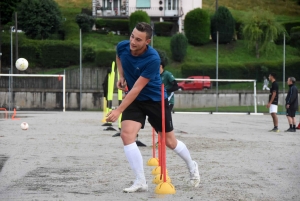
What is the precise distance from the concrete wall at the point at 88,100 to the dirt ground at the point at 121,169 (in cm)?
2617

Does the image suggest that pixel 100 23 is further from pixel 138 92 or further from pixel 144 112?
pixel 138 92

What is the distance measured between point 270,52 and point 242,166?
155ft

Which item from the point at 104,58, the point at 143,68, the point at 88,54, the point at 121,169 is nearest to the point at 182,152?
the point at 143,68

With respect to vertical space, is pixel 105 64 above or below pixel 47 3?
below

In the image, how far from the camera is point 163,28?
65.9m

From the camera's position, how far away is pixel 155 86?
8.32m

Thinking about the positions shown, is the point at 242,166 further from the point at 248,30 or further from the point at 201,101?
the point at 248,30

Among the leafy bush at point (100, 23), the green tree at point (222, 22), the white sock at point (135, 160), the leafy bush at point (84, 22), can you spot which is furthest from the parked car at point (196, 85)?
the white sock at point (135, 160)

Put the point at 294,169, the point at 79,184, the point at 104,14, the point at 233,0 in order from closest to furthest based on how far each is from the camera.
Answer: the point at 79,184
the point at 294,169
the point at 104,14
the point at 233,0

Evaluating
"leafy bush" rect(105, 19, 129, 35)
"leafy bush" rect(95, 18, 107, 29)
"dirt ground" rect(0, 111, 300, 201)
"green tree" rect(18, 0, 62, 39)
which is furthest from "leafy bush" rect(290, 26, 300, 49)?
"dirt ground" rect(0, 111, 300, 201)

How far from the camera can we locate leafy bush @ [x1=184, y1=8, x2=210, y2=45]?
2388 inches

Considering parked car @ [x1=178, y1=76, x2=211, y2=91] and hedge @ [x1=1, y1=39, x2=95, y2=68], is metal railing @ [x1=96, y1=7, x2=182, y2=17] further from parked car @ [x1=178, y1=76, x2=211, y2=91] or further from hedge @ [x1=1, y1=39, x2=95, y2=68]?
parked car @ [x1=178, y1=76, x2=211, y2=91]

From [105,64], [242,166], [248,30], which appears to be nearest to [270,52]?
[248,30]

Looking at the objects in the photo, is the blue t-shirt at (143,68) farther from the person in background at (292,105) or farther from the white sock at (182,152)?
the person in background at (292,105)
